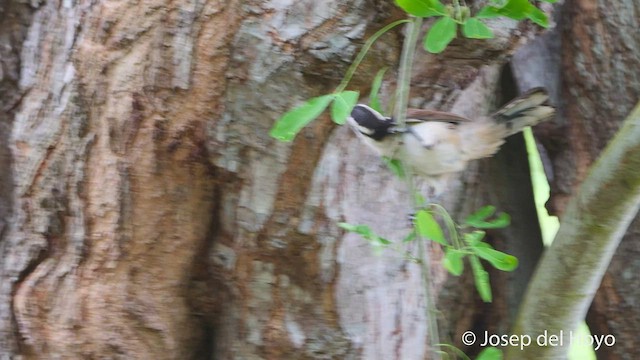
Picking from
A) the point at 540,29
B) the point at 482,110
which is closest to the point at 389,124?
the point at 540,29

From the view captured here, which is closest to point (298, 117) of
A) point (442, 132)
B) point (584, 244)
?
point (584, 244)

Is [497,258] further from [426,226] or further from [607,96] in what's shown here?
[607,96]

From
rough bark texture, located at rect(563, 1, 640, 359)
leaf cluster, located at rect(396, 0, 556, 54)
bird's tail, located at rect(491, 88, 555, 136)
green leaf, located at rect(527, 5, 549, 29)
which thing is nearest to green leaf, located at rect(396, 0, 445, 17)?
leaf cluster, located at rect(396, 0, 556, 54)

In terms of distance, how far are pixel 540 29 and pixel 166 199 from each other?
86 cm

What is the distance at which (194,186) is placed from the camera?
1602 mm

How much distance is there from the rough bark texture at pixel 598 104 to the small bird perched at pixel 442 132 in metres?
0.47

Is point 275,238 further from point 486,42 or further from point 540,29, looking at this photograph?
point 540,29

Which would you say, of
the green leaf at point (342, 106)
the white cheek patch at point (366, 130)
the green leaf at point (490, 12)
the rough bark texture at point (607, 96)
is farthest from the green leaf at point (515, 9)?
the rough bark texture at point (607, 96)

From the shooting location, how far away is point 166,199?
1.59 m

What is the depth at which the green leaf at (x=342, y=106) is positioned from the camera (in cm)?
103

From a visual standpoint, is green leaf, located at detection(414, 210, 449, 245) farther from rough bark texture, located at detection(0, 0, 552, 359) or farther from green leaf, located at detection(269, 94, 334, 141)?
rough bark texture, located at detection(0, 0, 552, 359)

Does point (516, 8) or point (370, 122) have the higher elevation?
point (516, 8)

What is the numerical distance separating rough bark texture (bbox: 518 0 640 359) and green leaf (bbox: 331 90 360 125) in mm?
1150

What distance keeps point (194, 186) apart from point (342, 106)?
640 mm
